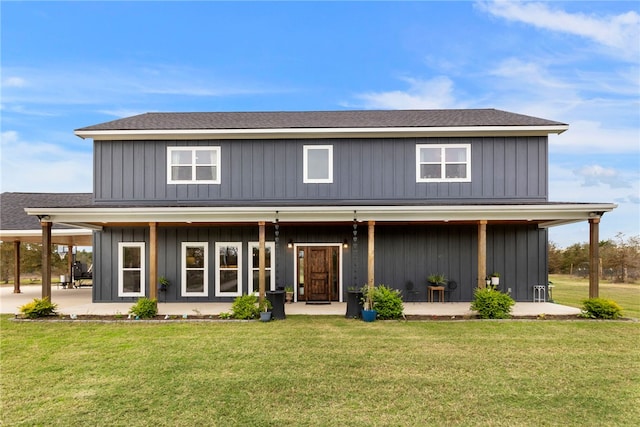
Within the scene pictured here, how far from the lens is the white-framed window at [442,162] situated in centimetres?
1316

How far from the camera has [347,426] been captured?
13.7 feet

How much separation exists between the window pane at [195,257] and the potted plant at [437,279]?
7324 millimetres

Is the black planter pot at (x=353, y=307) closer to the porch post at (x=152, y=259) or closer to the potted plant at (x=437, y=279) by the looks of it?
the potted plant at (x=437, y=279)

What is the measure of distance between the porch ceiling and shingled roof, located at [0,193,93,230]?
4.34 meters

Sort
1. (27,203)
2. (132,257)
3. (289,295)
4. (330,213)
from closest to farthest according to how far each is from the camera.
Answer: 1. (330,213)
2. (289,295)
3. (132,257)
4. (27,203)

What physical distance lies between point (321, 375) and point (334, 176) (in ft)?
27.0

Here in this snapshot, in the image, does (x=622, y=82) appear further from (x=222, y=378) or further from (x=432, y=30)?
(x=222, y=378)

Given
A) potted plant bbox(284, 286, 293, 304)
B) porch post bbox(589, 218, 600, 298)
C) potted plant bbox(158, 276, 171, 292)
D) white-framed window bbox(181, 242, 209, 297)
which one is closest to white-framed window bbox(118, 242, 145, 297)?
potted plant bbox(158, 276, 171, 292)

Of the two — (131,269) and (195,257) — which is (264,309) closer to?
(195,257)

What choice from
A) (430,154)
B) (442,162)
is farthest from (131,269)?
(442,162)

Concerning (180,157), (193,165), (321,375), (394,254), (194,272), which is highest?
(180,157)

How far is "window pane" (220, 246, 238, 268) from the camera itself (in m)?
13.4

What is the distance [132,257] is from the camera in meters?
13.4

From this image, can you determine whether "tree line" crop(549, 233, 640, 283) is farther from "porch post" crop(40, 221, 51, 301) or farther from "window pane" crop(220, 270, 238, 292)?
"porch post" crop(40, 221, 51, 301)
